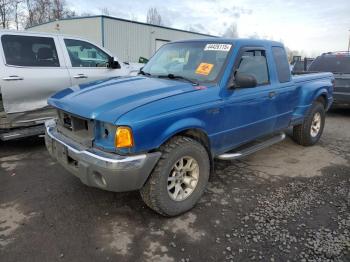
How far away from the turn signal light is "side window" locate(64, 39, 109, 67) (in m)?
3.38

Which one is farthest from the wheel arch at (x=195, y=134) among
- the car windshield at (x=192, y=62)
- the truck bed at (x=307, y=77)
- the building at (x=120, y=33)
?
the building at (x=120, y=33)

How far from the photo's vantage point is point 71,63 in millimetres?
5574

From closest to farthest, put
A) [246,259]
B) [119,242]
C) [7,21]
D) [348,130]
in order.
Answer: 1. [246,259]
2. [119,242]
3. [348,130]
4. [7,21]

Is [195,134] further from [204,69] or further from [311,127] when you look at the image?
[311,127]

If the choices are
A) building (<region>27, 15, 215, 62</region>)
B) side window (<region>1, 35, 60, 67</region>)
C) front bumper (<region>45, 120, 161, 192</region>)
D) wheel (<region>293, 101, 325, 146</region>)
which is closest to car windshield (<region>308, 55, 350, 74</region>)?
wheel (<region>293, 101, 325, 146</region>)

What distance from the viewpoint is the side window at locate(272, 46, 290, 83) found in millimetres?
4579

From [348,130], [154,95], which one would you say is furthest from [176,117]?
[348,130]

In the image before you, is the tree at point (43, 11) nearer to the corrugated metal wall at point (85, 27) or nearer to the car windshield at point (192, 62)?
the corrugated metal wall at point (85, 27)

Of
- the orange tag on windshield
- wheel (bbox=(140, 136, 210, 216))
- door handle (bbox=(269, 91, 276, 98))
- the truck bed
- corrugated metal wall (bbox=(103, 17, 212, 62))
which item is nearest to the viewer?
wheel (bbox=(140, 136, 210, 216))

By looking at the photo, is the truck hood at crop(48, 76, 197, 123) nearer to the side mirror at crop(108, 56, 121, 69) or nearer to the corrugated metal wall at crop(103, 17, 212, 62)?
the side mirror at crop(108, 56, 121, 69)

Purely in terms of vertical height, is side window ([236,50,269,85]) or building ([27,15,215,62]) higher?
building ([27,15,215,62])

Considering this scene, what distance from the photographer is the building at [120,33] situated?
68.1 feet

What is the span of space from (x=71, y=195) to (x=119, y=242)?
1148 millimetres

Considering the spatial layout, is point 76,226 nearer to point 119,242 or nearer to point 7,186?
point 119,242
